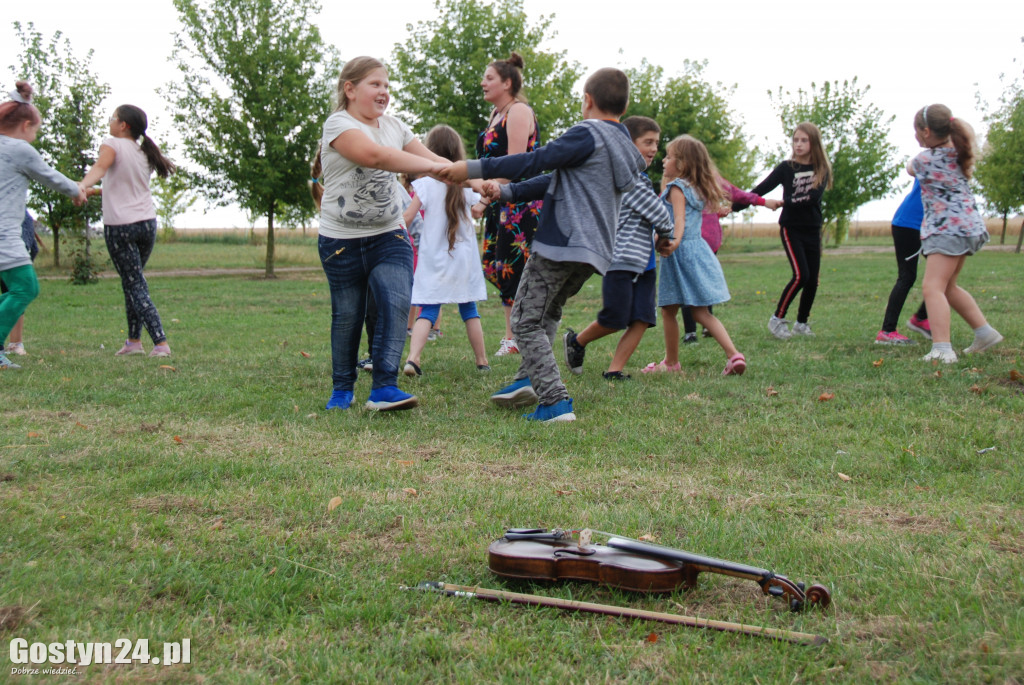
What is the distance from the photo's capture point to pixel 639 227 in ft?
20.2

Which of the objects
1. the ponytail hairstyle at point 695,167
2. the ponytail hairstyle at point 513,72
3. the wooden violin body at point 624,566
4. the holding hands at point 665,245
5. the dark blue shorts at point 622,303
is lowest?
the wooden violin body at point 624,566

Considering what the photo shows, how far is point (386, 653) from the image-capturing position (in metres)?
2.15

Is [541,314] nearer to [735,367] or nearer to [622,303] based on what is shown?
[622,303]

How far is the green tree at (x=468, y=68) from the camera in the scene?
2702 cm

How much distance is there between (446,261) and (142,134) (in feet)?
10.2

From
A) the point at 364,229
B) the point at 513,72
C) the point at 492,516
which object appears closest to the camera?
the point at 492,516

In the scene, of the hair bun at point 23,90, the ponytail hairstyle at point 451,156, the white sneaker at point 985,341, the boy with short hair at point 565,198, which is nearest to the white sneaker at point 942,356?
the white sneaker at point 985,341

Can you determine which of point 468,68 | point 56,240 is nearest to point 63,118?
point 56,240

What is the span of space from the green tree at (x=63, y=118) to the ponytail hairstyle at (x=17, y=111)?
1469 cm

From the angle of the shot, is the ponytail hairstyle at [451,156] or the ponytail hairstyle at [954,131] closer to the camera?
the ponytail hairstyle at [451,156]

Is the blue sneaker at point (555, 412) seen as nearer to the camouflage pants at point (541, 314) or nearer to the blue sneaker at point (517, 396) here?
the camouflage pants at point (541, 314)

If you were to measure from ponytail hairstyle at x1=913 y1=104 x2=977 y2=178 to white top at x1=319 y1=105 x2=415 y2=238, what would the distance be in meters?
4.46

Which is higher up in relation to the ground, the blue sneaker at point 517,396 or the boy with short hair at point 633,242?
the boy with short hair at point 633,242

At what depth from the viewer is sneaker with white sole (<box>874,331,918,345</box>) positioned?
800 centimetres
